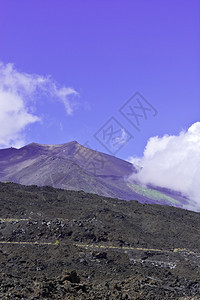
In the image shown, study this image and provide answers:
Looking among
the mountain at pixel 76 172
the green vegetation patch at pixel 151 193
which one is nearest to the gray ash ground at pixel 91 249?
the mountain at pixel 76 172

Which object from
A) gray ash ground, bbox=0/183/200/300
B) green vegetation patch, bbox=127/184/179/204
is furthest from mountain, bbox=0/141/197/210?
gray ash ground, bbox=0/183/200/300

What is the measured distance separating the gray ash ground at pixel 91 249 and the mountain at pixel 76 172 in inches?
1811

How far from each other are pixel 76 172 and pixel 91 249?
225 feet

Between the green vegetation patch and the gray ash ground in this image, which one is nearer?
the gray ash ground

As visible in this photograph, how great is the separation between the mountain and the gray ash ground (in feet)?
151

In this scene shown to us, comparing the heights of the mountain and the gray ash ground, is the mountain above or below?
above

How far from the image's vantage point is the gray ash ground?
43.2ft

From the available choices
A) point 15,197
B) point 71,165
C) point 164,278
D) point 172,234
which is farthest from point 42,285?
point 71,165

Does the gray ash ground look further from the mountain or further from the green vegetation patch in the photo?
the green vegetation patch

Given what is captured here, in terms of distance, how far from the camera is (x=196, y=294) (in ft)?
56.0

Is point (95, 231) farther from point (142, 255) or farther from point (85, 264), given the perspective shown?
point (85, 264)

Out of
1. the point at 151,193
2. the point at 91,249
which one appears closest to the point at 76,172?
the point at 151,193

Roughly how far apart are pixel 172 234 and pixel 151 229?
177 centimetres

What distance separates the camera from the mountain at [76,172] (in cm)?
9081
